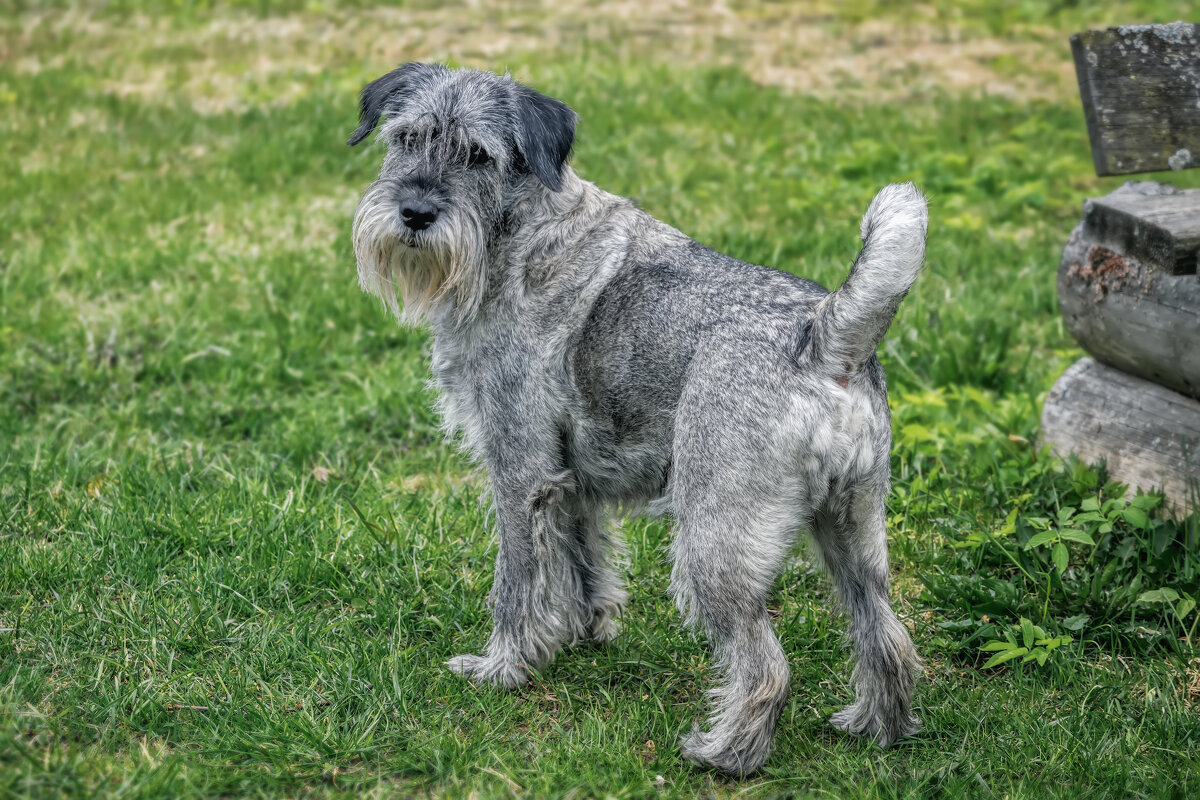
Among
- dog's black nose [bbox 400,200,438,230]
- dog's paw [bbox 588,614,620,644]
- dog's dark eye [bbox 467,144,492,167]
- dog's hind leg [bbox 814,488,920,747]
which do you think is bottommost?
dog's paw [bbox 588,614,620,644]

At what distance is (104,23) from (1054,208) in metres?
10.3

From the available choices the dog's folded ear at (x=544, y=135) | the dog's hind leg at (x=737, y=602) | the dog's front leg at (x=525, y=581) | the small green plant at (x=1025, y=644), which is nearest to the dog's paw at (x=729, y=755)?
the dog's hind leg at (x=737, y=602)

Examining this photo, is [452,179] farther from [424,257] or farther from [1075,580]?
[1075,580]

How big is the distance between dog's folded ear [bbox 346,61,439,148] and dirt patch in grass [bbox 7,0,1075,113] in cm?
609

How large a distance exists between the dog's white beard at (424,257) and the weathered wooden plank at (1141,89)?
2.35m

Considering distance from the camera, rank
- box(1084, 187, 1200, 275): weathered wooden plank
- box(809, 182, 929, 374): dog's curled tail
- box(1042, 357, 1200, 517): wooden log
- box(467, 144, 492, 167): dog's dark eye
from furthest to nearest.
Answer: box(1042, 357, 1200, 517): wooden log
box(1084, 187, 1200, 275): weathered wooden plank
box(467, 144, 492, 167): dog's dark eye
box(809, 182, 929, 374): dog's curled tail

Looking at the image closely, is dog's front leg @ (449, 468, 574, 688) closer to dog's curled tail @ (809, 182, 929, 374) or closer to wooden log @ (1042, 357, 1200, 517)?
dog's curled tail @ (809, 182, 929, 374)

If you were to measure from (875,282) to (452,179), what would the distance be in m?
1.44

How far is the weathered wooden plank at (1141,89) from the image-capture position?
163 inches

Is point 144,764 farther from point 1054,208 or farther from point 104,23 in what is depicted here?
point 104,23

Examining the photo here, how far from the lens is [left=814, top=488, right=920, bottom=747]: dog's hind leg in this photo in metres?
3.42

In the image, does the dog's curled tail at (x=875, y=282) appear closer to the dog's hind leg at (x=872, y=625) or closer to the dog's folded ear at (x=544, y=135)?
the dog's hind leg at (x=872, y=625)

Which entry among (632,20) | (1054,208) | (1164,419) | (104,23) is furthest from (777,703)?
(104,23)

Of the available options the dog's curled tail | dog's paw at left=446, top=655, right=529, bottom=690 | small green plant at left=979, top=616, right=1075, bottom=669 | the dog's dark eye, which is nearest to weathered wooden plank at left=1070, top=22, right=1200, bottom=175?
the dog's curled tail
